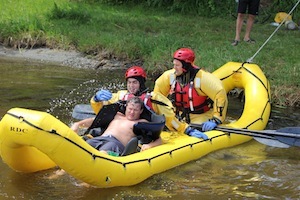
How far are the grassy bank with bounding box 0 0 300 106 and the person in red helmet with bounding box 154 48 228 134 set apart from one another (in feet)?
5.90

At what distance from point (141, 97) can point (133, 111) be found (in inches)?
11.8

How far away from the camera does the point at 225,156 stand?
602 centimetres

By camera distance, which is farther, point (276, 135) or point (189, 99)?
point (189, 99)

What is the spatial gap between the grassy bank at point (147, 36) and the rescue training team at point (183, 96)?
1830mm

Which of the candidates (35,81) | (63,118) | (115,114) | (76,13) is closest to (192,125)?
(115,114)

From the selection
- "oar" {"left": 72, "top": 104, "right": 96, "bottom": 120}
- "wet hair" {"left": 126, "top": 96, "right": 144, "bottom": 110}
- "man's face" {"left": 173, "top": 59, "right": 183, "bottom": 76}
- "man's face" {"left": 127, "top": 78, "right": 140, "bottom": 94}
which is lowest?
"oar" {"left": 72, "top": 104, "right": 96, "bottom": 120}

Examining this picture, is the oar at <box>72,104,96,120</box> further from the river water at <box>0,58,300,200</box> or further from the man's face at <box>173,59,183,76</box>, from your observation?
the man's face at <box>173,59,183,76</box>

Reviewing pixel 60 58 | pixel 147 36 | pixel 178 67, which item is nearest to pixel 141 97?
pixel 178 67

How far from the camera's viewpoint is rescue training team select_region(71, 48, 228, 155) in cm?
571

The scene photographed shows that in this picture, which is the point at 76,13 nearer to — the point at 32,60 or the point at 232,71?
the point at 32,60

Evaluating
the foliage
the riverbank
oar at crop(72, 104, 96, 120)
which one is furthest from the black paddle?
the foliage

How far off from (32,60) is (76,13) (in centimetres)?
247

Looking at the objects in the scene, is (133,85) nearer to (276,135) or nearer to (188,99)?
(188,99)

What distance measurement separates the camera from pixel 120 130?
17.7 feet
